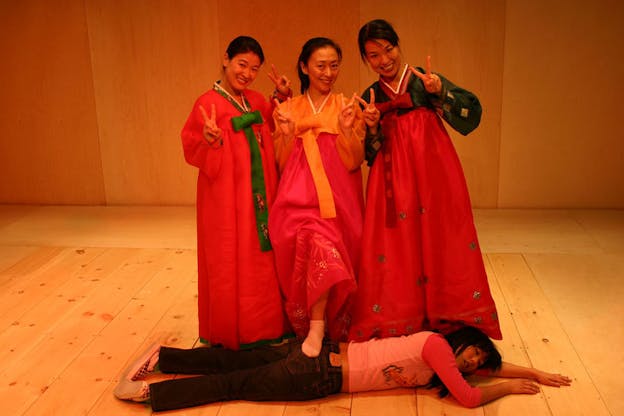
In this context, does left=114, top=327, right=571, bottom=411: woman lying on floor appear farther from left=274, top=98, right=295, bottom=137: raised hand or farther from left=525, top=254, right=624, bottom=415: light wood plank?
left=274, top=98, right=295, bottom=137: raised hand

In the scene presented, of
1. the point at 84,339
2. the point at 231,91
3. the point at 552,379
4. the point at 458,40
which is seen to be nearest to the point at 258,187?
the point at 231,91

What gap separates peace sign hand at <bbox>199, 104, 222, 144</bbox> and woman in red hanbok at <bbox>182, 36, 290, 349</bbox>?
0.7 inches

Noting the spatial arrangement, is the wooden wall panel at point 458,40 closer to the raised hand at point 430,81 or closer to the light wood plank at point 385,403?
the raised hand at point 430,81

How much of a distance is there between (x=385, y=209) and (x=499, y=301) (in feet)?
3.22

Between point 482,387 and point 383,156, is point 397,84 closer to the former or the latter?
point 383,156

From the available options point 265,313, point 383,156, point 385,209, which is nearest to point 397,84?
point 383,156

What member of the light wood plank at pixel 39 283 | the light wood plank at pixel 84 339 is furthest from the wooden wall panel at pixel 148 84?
the light wood plank at pixel 84 339

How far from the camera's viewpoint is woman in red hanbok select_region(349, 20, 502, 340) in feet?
8.86

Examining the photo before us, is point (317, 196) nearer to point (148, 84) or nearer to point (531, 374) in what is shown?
point (531, 374)

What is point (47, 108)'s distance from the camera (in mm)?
5207

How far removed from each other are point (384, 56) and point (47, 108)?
3351mm

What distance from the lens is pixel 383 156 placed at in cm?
276

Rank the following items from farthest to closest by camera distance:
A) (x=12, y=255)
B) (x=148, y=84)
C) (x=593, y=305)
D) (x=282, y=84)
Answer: (x=148, y=84)
(x=12, y=255)
(x=593, y=305)
(x=282, y=84)

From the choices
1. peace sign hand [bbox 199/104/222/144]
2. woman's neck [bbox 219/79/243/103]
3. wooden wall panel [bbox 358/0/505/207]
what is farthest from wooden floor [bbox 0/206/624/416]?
woman's neck [bbox 219/79/243/103]
